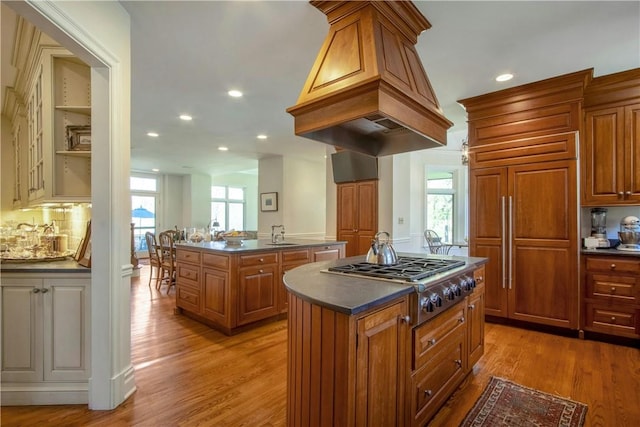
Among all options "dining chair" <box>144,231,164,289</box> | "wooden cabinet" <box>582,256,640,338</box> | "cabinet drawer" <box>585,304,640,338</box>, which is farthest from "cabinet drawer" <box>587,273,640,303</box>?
"dining chair" <box>144,231,164,289</box>

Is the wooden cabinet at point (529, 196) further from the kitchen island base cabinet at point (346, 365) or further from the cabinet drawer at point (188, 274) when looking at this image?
the cabinet drawer at point (188, 274)

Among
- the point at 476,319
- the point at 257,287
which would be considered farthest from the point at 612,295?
the point at 257,287

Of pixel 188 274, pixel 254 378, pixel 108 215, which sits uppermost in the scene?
pixel 108 215

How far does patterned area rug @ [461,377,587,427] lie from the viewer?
1.84 m

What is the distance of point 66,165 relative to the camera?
7.83ft

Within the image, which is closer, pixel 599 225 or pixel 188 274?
pixel 599 225

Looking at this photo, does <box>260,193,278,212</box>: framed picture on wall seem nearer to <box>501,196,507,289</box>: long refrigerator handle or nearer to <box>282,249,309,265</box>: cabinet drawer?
<box>282,249,309,265</box>: cabinet drawer

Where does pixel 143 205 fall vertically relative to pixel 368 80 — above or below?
below

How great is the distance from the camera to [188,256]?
3787 mm

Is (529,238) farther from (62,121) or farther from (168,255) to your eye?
(168,255)

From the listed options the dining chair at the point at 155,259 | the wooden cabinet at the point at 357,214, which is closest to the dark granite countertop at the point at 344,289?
the wooden cabinet at the point at 357,214

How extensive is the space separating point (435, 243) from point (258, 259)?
12.8 ft

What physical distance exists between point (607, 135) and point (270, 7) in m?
3.46

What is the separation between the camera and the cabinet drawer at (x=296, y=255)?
146 inches
